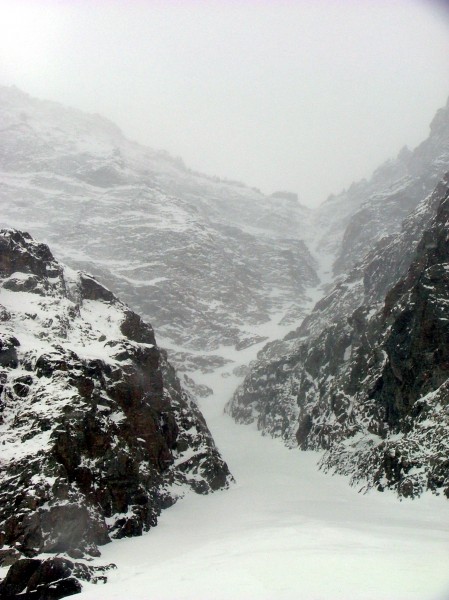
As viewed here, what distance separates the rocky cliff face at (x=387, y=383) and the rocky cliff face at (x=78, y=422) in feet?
40.4

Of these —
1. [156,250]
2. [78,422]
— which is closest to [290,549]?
[78,422]

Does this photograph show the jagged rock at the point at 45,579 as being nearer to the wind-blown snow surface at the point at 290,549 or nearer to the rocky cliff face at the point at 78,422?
the wind-blown snow surface at the point at 290,549

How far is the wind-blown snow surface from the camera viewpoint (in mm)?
13641

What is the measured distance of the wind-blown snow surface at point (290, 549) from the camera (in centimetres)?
1364

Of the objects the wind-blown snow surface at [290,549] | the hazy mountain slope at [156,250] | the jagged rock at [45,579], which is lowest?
the wind-blown snow surface at [290,549]

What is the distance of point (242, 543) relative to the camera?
21.5 m

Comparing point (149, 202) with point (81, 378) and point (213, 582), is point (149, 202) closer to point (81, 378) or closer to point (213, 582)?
point (81, 378)

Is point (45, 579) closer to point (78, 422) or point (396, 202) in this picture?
point (78, 422)

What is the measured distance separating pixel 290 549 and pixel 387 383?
25795mm

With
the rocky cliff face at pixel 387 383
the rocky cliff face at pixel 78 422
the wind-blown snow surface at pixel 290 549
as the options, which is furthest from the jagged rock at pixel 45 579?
the rocky cliff face at pixel 387 383

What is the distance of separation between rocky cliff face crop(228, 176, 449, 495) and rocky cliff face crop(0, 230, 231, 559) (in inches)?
484

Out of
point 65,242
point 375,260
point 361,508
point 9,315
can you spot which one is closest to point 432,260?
point 361,508

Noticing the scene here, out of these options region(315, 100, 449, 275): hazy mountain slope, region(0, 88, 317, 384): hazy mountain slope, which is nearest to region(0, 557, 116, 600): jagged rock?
region(0, 88, 317, 384): hazy mountain slope

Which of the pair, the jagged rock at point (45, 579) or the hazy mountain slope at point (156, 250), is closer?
the jagged rock at point (45, 579)
